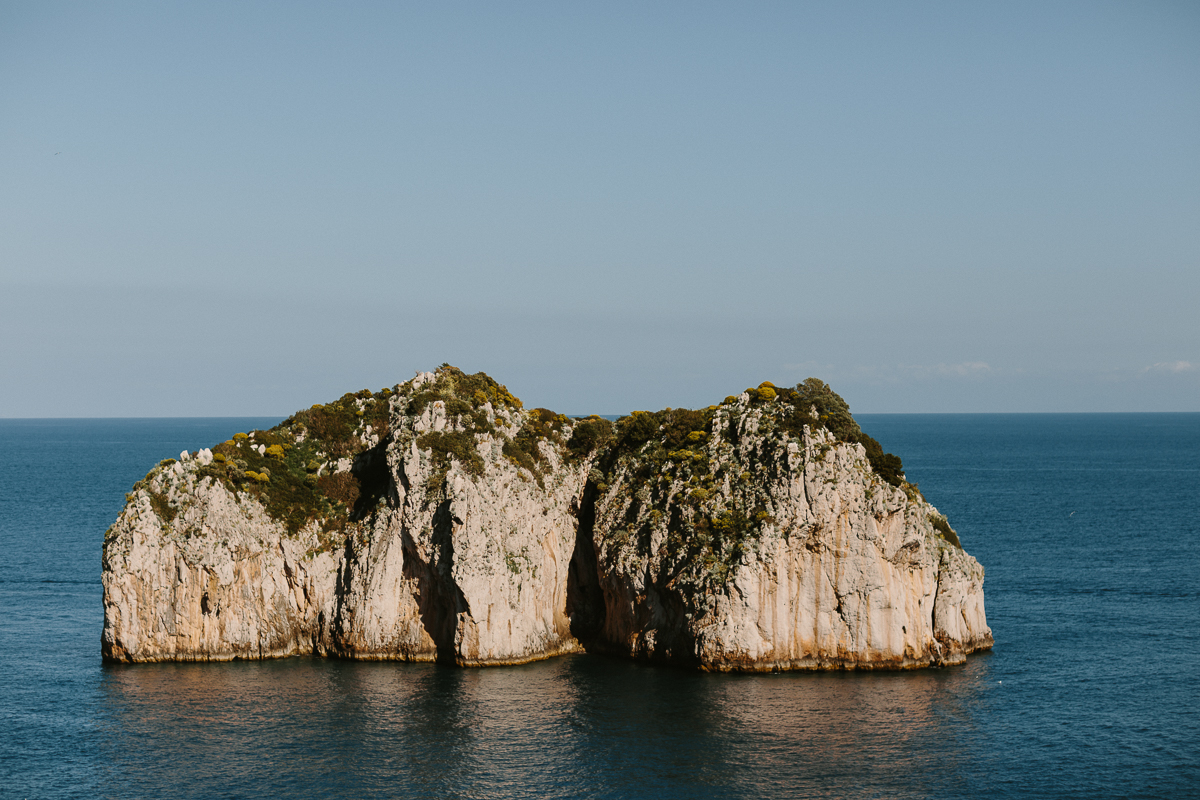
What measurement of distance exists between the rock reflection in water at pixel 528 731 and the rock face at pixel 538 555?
9.10 feet

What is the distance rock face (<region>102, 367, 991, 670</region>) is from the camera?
7506 cm

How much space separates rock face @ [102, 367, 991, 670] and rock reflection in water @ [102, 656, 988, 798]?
2773 millimetres

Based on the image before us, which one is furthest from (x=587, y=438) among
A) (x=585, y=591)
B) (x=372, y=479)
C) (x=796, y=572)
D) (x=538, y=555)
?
(x=796, y=572)

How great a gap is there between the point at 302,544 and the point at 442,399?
15993 mm

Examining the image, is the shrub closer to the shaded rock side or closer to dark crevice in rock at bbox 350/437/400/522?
the shaded rock side

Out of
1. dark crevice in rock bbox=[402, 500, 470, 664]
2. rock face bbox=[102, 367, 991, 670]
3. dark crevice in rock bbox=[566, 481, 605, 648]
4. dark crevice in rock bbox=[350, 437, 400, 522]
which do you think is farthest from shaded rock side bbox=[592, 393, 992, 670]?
dark crevice in rock bbox=[350, 437, 400, 522]

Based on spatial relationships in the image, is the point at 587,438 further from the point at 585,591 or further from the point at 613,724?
the point at 613,724

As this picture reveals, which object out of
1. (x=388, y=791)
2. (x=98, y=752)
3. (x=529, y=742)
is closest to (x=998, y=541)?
(x=529, y=742)

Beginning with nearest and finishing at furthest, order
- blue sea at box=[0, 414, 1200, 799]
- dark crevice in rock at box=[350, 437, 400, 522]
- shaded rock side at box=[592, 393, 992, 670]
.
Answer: blue sea at box=[0, 414, 1200, 799], shaded rock side at box=[592, 393, 992, 670], dark crevice in rock at box=[350, 437, 400, 522]

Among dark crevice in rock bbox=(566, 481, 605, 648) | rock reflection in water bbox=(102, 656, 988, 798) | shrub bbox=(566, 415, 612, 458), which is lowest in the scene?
rock reflection in water bbox=(102, 656, 988, 798)

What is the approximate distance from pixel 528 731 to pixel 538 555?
826 inches

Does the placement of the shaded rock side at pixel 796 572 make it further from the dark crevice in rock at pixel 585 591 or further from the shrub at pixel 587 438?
the shrub at pixel 587 438

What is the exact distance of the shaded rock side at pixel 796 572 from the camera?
74375 mm

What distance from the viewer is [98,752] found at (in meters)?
57.3
